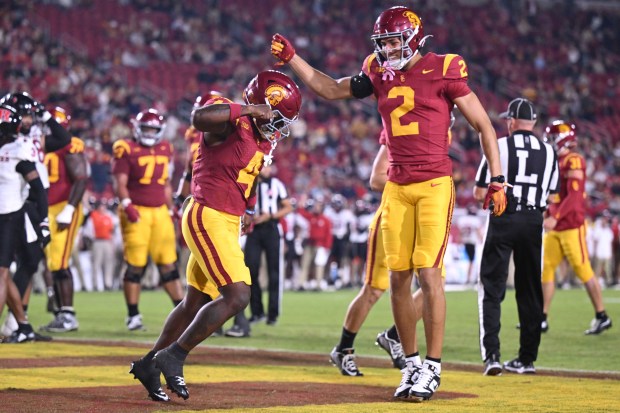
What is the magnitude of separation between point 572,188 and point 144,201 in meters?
4.69

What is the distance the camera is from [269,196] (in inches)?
501

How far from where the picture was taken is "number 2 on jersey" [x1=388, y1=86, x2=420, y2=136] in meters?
6.52

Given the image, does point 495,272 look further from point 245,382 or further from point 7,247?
point 7,247

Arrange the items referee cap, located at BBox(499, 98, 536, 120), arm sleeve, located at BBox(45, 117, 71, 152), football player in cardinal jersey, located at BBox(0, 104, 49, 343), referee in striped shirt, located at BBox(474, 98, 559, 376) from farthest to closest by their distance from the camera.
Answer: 1. arm sleeve, located at BBox(45, 117, 71, 152)
2. football player in cardinal jersey, located at BBox(0, 104, 49, 343)
3. referee cap, located at BBox(499, 98, 536, 120)
4. referee in striped shirt, located at BBox(474, 98, 559, 376)

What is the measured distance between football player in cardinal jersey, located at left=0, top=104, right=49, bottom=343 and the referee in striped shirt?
3.94 metres

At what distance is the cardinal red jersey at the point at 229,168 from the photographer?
6.14 meters

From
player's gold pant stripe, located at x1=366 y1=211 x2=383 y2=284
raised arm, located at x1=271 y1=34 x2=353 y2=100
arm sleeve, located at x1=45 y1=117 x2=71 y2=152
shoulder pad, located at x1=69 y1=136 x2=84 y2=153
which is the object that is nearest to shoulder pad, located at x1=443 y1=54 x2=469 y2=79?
raised arm, located at x1=271 y1=34 x2=353 y2=100

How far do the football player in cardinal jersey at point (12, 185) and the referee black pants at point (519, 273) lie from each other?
404cm

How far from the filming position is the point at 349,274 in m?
25.5

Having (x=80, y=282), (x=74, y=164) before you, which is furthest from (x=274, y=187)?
(x=80, y=282)

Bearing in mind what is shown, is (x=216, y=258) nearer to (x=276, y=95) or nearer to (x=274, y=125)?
(x=274, y=125)

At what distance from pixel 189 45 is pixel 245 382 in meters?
24.0

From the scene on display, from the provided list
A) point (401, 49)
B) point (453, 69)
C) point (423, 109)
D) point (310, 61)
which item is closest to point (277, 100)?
point (401, 49)

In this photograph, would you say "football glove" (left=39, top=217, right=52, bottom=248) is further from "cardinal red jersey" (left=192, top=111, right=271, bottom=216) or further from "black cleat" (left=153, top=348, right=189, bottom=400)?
"black cleat" (left=153, top=348, right=189, bottom=400)
